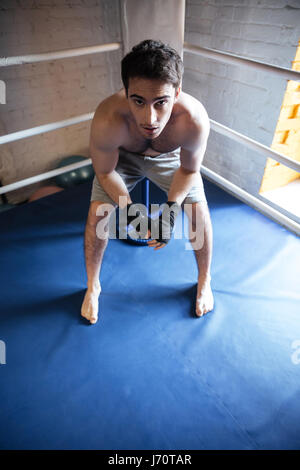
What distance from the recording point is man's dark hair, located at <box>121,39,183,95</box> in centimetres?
93

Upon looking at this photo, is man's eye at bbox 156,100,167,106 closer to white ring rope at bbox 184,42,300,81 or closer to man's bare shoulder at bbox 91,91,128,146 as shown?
man's bare shoulder at bbox 91,91,128,146

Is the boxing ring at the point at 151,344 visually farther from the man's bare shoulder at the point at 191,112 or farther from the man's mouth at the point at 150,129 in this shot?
the man's mouth at the point at 150,129

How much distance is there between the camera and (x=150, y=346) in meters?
1.28

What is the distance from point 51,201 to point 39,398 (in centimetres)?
126

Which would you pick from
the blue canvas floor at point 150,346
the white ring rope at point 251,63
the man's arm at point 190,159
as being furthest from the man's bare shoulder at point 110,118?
the blue canvas floor at point 150,346

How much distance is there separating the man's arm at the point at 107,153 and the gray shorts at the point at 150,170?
61 millimetres

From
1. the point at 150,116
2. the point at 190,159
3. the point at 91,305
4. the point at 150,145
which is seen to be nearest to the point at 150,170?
the point at 150,145

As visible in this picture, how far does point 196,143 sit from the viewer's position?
120 cm

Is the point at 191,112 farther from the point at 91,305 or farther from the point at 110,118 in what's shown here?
the point at 91,305

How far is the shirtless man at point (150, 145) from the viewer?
0.96 m

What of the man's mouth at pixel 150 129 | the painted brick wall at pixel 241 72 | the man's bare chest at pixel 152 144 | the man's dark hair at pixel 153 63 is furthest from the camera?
the painted brick wall at pixel 241 72

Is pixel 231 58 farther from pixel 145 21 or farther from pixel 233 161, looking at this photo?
pixel 233 161

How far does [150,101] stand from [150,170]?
463 mm

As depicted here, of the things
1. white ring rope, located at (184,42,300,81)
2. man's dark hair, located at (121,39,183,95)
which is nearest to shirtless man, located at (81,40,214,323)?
man's dark hair, located at (121,39,183,95)
